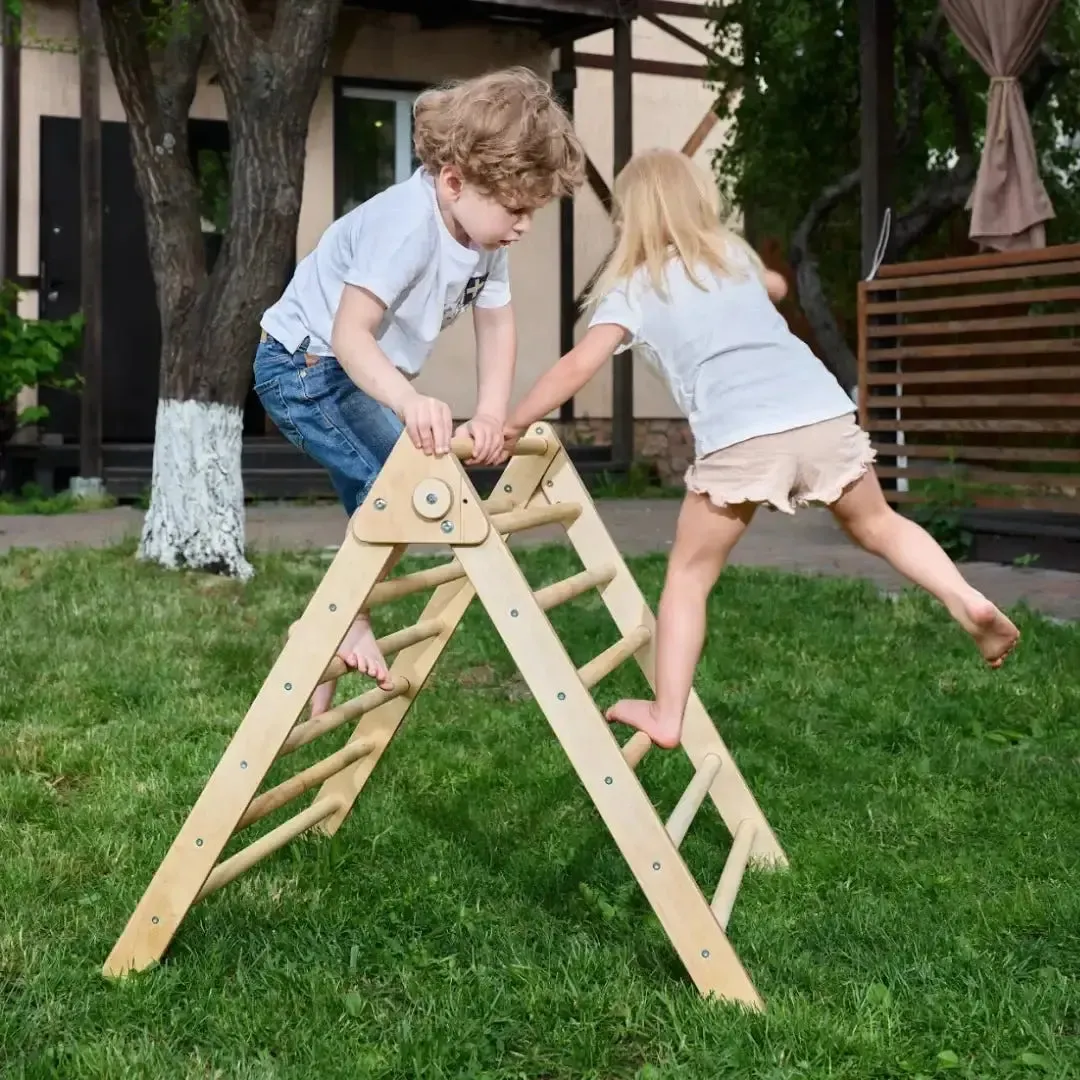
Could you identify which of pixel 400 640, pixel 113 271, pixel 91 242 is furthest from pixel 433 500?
pixel 113 271

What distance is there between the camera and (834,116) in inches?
484

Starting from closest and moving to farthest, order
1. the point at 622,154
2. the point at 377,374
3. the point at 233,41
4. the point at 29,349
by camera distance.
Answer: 1. the point at 377,374
2. the point at 233,41
3. the point at 29,349
4. the point at 622,154

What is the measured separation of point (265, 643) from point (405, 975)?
2718 mm

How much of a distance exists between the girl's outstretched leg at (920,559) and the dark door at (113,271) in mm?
8565

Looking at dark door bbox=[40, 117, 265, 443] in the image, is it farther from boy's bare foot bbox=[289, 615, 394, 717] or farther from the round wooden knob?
the round wooden knob

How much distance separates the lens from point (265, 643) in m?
5.00

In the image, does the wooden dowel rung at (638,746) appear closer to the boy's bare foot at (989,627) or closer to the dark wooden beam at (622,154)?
the boy's bare foot at (989,627)

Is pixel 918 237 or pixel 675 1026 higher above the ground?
pixel 918 237

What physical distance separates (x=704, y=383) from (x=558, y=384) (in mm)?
338

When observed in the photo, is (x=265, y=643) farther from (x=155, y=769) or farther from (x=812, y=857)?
(x=812, y=857)

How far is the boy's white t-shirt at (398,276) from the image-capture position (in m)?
2.57

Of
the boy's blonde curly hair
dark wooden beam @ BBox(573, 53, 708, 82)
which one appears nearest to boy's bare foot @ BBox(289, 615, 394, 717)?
the boy's blonde curly hair

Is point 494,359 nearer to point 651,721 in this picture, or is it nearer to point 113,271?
point 651,721

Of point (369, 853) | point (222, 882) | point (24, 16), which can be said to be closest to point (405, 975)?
point (222, 882)
